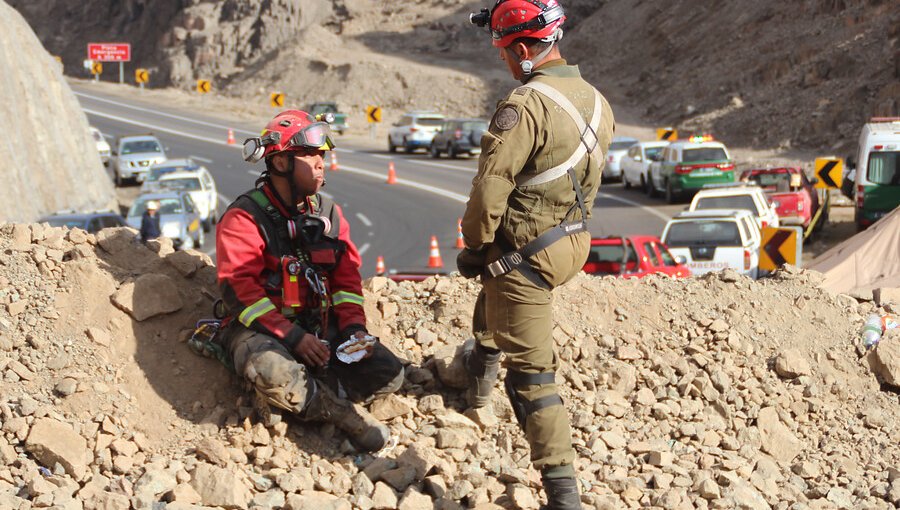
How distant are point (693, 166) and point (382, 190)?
1101 cm

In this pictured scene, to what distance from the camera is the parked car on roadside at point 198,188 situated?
31.3m

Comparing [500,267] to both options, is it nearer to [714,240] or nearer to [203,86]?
[714,240]

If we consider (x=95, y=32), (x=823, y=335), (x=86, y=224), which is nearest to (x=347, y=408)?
(x=823, y=335)

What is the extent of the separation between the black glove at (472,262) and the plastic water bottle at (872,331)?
3246 mm

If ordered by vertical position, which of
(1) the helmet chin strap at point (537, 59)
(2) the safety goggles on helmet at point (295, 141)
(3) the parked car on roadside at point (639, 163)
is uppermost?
(1) the helmet chin strap at point (537, 59)

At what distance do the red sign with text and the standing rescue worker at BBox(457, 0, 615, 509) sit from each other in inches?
2755

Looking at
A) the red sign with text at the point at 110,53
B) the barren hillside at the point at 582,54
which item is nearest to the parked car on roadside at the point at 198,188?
the barren hillside at the point at 582,54

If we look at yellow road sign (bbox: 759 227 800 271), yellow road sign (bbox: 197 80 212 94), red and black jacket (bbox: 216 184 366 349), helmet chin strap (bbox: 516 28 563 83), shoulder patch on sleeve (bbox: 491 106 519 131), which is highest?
helmet chin strap (bbox: 516 28 563 83)

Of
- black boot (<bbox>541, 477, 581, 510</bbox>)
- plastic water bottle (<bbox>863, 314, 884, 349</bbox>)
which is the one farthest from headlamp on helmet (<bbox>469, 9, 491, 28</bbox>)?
A: plastic water bottle (<bbox>863, 314, 884, 349</bbox>)

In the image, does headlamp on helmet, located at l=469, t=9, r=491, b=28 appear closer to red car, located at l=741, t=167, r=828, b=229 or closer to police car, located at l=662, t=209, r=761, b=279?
A: police car, located at l=662, t=209, r=761, b=279

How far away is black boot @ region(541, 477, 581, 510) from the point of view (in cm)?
522

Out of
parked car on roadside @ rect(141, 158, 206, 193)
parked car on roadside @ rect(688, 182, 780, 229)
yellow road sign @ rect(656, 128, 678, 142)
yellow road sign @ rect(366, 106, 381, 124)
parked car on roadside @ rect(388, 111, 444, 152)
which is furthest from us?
yellow road sign @ rect(366, 106, 381, 124)

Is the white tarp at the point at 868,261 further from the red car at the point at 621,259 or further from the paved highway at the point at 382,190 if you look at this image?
the paved highway at the point at 382,190

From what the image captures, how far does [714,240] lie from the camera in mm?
18672
